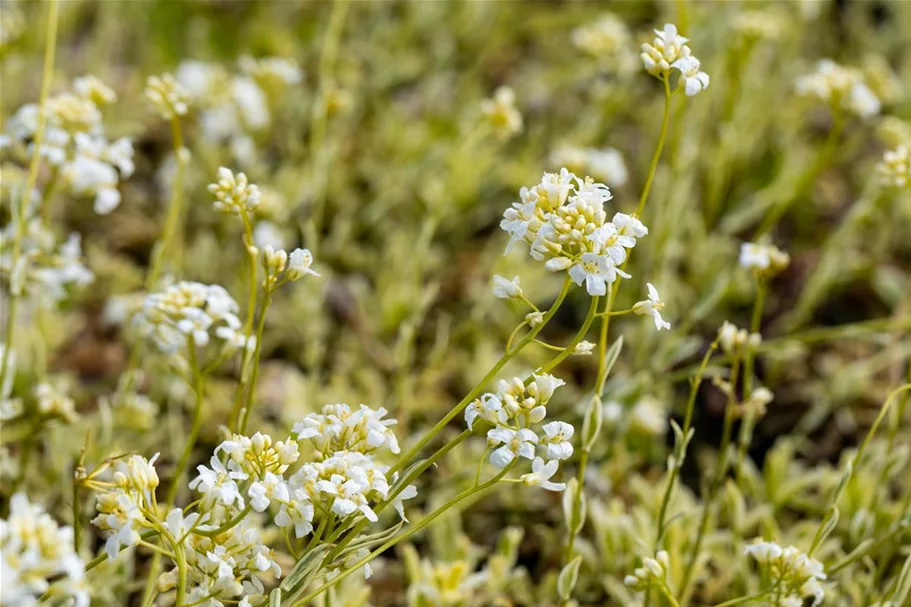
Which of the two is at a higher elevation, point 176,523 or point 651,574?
point 176,523

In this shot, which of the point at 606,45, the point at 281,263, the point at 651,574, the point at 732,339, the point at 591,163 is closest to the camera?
the point at 281,263

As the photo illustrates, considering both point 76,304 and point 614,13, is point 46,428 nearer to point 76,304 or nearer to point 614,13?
point 76,304

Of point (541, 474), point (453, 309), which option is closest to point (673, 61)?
point (541, 474)

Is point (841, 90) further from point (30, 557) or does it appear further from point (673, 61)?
point (30, 557)

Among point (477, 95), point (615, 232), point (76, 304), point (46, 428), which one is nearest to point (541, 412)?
point (615, 232)

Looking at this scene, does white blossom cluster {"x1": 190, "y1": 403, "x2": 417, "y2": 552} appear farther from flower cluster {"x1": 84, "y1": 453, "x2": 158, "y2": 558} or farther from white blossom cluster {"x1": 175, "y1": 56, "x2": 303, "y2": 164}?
white blossom cluster {"x1": 175, "y1": 56, "x2": 303, "y2": 164}
